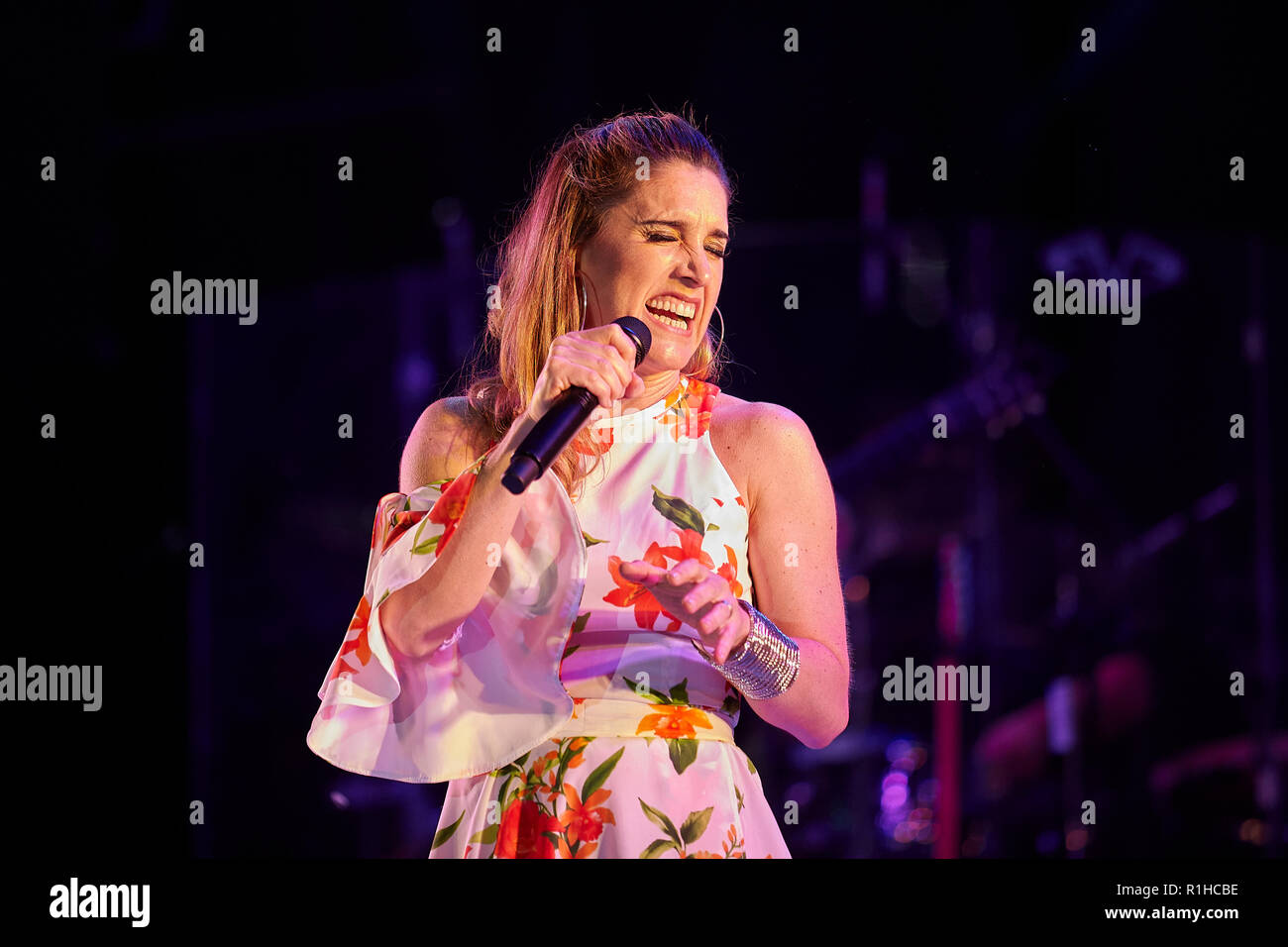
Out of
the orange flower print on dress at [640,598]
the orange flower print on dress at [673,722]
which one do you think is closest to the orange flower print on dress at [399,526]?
the orange flower print on dress at [640,598]

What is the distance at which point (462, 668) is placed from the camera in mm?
1388

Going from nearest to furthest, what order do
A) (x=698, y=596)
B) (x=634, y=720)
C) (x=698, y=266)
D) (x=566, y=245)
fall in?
1. (x=698, y=596)
2. (x=634, y=720)
3. (x=698, y=266)
4. (x=566, y=245)

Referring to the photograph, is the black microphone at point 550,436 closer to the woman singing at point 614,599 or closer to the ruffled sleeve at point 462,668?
the woman singing at point 614,599

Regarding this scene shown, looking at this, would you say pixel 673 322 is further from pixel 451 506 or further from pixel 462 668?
pixel 462 668

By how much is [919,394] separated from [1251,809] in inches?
52.5

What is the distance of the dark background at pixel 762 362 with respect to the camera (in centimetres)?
233

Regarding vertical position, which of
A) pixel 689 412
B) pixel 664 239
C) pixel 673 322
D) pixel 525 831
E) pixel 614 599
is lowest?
pixel 525 831

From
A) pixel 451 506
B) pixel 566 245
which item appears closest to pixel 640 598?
pixel 451 506

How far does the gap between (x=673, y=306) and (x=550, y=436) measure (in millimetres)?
421

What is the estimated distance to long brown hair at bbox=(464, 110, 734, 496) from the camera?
1548 millimetres

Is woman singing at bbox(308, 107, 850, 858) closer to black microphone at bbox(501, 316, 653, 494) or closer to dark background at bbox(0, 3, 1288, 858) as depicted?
black microphone at bbox(501, 316, 653, 494)

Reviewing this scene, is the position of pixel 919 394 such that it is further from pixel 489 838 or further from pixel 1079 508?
pixel 489 838
